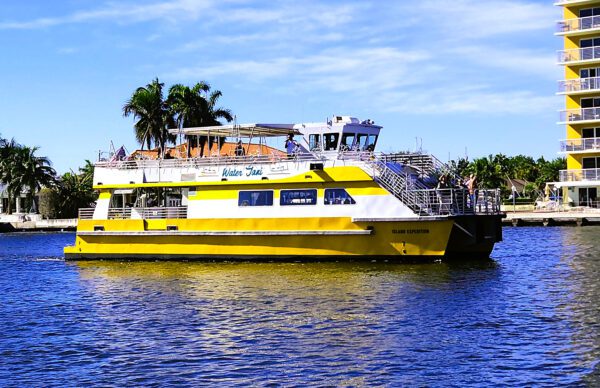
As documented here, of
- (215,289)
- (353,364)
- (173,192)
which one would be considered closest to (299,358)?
(353,364)

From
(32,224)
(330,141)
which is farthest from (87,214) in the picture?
(32,224)

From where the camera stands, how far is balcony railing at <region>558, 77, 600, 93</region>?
6688 cm

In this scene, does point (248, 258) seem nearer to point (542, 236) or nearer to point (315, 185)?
point (315, 185)

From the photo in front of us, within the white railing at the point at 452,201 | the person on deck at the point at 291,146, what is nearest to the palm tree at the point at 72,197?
the person on deck at the point at 291,146

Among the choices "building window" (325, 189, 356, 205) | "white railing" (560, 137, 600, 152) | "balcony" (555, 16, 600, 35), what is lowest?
"building window" (325, 189, 356, 205)

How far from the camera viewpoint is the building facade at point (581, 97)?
220ft

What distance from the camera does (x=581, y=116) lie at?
222ft

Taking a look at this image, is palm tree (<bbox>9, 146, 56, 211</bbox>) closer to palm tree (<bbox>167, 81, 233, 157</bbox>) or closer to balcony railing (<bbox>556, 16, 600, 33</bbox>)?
palm tree (<bbox>167, 81, 233, 157</bbox>)

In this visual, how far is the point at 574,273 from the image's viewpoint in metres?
27.8

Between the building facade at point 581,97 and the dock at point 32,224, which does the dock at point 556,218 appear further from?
the dock at point 32,224

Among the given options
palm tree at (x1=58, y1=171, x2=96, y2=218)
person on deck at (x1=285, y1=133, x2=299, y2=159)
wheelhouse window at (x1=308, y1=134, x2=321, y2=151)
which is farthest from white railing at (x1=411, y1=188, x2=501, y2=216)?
palm tree at (x1=58, y1=171, x2=96, y2=218)

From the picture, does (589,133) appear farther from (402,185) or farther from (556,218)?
(402,185)

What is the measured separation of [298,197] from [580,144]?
42.7 meters

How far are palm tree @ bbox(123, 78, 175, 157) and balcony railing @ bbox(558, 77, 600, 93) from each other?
33.0 meters
